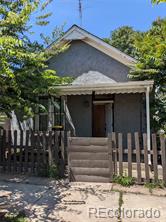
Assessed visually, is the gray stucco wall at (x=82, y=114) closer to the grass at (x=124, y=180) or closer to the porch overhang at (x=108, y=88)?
the porch overhang at (x=108, y=88)

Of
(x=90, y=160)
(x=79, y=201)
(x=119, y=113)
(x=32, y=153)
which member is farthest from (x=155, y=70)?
(x=79, y=201)

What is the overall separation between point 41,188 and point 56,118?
6291 millimetres

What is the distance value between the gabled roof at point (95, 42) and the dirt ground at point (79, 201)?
7385 millimetres

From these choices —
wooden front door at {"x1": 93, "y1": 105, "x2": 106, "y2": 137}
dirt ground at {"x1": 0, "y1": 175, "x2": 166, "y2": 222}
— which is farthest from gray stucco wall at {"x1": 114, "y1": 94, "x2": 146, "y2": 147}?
dirt ground at {"x1": 0, "y1": 175, "x2": 166, "y2": 222}

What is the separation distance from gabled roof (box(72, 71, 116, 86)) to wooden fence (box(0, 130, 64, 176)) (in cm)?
522

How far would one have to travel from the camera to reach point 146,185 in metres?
8.12

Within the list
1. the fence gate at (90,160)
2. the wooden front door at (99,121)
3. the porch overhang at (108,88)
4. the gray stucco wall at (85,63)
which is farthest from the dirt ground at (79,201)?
the gray stucco wall at (85,63)

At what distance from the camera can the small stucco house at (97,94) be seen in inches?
520

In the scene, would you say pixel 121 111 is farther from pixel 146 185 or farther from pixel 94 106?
pixel 146 185

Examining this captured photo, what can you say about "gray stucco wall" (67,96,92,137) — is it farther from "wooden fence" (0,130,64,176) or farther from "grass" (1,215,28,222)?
"grass" (1,215,28,222)

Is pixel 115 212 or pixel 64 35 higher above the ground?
pixel 64 35

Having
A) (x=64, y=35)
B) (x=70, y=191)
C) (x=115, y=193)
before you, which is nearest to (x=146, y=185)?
(x=115, y=193)

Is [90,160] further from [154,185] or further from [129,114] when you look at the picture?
[129,114]

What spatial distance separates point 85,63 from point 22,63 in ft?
21.8
